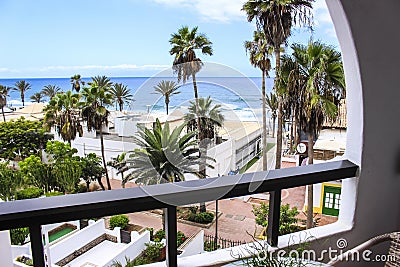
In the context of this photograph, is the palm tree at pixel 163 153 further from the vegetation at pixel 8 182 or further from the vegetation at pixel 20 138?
the vegetation at pixel 20 138

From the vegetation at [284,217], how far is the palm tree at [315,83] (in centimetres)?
156

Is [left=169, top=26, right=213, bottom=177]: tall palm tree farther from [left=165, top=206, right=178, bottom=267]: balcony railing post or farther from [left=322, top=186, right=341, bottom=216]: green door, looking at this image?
[left=322, top=186, right=341, bottom=216]: green door

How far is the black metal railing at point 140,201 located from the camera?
1.01 meters

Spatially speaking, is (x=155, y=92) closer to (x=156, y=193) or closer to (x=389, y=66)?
(x=156, y=193)

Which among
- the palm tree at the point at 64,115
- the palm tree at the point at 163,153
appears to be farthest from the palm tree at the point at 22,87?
the palm tree at the point at 163,153

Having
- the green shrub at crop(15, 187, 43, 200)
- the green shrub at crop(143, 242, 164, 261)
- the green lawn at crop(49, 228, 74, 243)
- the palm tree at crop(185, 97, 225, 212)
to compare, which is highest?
the palm tree at crop(185, 97, 225, 212)

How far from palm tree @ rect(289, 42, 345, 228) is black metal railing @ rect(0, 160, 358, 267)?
2.23 metres

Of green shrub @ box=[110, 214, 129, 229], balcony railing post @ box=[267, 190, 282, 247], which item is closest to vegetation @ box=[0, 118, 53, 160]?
green shrub @ box=[110, 214, 129, 229]

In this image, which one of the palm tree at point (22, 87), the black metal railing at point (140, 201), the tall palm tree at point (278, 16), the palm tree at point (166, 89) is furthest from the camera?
the palm tree at point (22, 87)

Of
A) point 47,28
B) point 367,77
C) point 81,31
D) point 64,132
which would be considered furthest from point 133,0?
point 47,28

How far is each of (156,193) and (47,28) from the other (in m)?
7.95

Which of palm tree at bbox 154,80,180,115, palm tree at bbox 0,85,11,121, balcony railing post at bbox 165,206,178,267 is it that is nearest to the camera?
palm tree at bbox 154,80,180,115

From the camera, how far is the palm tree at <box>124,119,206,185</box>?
0.90 m

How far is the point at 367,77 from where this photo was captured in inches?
60.7
